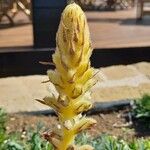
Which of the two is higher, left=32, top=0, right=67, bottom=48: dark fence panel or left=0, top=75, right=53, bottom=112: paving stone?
left=32, top=0, right=67, bottom=48: dark fence panel

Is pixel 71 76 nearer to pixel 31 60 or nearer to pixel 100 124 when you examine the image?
pixel 100 124

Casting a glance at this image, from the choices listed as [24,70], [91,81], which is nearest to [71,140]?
[91,81]

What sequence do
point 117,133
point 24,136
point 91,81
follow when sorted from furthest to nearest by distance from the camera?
1. point 117,133
2. point 24,136
3. point 91,81

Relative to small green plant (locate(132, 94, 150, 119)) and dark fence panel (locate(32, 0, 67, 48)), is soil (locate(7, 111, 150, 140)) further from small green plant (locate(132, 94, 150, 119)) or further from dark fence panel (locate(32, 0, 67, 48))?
dark fence panel (locate(32, 0, 67, 48))

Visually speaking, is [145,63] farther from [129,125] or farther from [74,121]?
[74,121]

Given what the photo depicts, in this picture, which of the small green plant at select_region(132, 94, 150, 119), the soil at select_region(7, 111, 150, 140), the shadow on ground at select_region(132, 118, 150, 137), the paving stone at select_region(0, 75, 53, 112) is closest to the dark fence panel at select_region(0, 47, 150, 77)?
the paving stone at select_region(0, 75, 53, 112)
